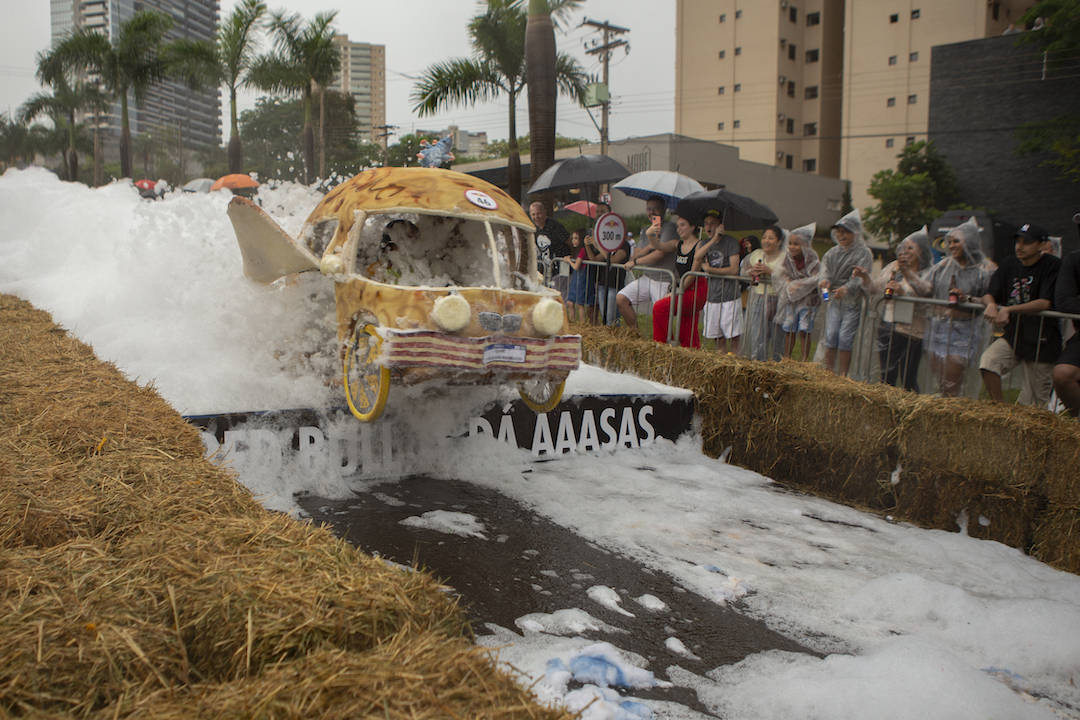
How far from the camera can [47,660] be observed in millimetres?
2078

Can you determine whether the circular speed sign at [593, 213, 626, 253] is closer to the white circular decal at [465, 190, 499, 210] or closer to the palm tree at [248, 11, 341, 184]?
the white circular decal at [465, 190, 499, 210]

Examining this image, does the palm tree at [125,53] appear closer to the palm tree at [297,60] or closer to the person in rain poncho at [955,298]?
the palm tree at [297,60]

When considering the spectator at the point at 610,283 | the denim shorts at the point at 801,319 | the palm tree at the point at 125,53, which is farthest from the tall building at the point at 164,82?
the denim shorts at the point at 801,319

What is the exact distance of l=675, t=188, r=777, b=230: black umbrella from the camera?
1102 cm

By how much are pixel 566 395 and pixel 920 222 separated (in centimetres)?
3630

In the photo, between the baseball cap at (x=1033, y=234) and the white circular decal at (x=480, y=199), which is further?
the baseball cap at (x=1033, y=234)

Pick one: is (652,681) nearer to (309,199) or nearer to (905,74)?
(309,199)

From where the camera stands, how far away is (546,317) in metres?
6.43

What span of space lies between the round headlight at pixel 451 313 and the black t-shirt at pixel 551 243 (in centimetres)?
595

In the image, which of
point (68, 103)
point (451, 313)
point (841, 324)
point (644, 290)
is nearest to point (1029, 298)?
point (841, 324)

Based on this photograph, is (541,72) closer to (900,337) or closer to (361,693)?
(900,337)

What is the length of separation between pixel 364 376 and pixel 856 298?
16.6ft

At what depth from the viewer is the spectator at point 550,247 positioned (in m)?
12.0

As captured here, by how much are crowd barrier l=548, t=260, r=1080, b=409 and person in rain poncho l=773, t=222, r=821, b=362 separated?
11 centimetres
